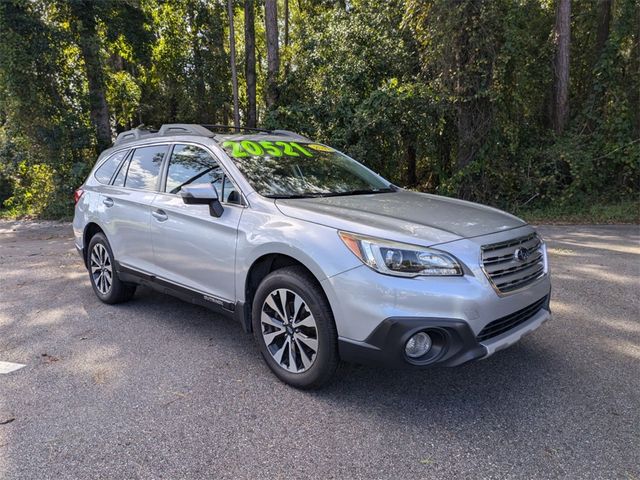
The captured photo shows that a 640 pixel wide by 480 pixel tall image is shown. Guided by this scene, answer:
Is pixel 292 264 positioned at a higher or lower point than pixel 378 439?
higher

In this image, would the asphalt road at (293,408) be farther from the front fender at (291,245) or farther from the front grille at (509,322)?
the front fender at (291,245)

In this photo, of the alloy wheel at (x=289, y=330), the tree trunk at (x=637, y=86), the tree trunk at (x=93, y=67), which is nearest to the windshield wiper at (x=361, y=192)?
the alloy wheel at (x=289, y=330)

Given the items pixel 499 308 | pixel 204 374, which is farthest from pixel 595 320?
pixel 204 374

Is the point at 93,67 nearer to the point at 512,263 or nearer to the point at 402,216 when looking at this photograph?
the point at 402,216

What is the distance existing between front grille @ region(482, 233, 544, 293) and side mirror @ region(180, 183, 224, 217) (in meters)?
1.90

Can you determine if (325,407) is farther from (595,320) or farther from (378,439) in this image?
(595,320)

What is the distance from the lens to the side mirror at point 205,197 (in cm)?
335

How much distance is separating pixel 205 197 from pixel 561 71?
11601 mm

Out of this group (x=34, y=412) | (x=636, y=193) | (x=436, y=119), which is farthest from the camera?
(x=436, y=119)

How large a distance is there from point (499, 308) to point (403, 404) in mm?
853

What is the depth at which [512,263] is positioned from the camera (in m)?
2.90

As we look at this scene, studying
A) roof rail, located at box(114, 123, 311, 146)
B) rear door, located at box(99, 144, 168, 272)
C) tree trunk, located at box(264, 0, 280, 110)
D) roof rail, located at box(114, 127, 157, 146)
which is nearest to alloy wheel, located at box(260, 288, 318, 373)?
rear door, located at box(99, 144, 168, 272)

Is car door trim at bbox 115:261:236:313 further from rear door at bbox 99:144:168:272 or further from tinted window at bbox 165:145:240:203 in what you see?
tinted window at bbox 165:145:240:203

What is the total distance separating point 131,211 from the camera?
173 inches
